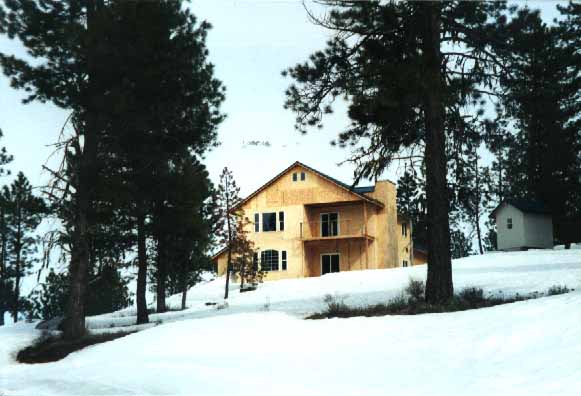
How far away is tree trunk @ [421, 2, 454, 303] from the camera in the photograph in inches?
583

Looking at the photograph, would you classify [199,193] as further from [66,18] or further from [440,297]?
[440,297]

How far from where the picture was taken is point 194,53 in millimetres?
20828

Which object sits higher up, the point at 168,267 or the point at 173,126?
the point at 173,126

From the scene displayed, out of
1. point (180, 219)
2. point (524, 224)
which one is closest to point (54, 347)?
point (180, 219)

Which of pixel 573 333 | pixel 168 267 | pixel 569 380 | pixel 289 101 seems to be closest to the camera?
pixel 569 380

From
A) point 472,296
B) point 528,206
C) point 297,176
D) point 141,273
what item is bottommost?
point 472,296

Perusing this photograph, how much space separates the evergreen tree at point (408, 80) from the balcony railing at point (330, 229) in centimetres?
2494

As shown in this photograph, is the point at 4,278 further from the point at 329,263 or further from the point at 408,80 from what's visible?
the point at 408,80

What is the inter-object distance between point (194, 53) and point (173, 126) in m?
2.61

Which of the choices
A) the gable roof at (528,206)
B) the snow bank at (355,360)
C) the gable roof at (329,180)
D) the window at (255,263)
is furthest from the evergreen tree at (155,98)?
the gable roof at (528,206)

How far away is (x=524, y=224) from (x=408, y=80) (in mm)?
31941

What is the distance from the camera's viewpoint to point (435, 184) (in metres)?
15.1

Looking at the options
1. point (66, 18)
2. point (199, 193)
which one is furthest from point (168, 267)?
point (66, 18)

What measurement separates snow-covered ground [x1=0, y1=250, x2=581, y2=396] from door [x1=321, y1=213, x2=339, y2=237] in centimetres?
2685
